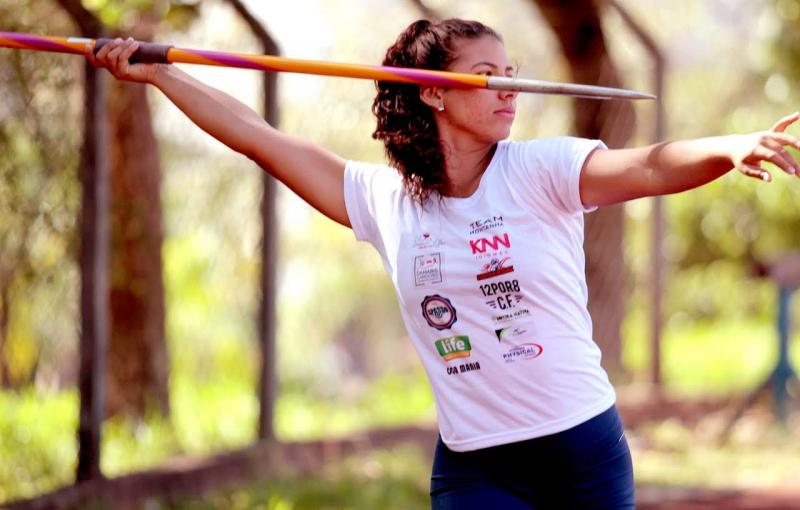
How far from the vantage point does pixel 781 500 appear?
257 inches

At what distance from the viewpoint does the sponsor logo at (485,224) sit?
3141 mm

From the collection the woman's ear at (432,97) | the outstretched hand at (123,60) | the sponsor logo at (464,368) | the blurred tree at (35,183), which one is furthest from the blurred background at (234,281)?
the sponsor logo at (464,368)

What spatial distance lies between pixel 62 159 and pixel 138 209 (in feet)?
5.00

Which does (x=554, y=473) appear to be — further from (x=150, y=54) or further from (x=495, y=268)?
(x=150, y=54)

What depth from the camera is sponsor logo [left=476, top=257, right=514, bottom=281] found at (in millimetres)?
3111

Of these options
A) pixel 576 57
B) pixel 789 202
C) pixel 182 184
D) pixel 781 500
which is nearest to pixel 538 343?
pixel 781 500

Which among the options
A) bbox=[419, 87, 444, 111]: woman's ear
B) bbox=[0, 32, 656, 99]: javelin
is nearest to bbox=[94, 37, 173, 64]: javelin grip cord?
bbox=[0, 32, 656, 99]: javelin

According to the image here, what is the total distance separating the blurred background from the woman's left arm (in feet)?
7.54

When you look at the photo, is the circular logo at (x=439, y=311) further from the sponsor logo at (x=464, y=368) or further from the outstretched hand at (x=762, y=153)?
the outstretched hand at (x=762, y=153)

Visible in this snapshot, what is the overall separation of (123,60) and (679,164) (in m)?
1.50

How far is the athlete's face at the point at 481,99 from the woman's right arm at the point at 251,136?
339mm

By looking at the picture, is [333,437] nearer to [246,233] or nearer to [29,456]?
[246,233]

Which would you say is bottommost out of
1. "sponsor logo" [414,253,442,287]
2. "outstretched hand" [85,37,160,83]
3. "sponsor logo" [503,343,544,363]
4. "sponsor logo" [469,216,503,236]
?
A: "sponsor logo" [503,343,544,363]

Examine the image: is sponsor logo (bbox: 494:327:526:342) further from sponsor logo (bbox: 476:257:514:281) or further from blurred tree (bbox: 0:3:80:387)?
blurred tree (bbox: 0:3:80:387)
